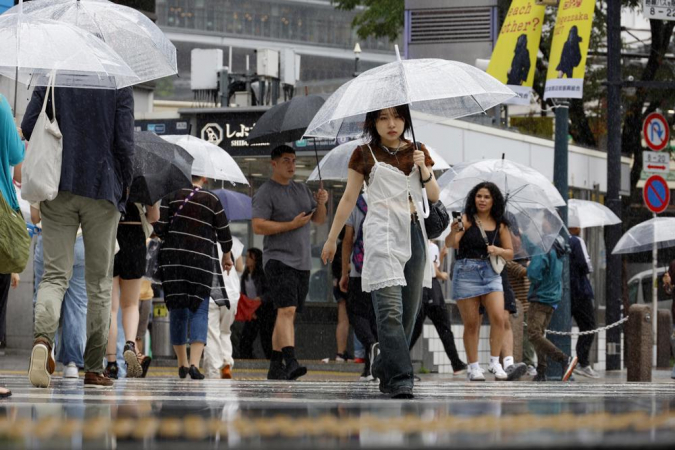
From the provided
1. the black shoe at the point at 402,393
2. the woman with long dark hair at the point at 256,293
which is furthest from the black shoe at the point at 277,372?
the woman with long dark hair at the point at 256,293

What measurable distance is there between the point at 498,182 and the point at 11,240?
317 inches

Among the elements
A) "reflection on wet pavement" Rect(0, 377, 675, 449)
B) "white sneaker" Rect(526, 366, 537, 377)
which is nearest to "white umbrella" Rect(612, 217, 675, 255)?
"white sneaker" Rect(526, 366, 537, 377)

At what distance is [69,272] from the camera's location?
9594mm

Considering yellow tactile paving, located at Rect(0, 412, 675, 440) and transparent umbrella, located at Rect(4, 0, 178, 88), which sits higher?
transparent umbrella, located at Rect(4, 0, 178, 88)

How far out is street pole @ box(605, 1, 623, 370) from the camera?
20.3 m

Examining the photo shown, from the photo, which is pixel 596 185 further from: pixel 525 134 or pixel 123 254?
pixel 123 254

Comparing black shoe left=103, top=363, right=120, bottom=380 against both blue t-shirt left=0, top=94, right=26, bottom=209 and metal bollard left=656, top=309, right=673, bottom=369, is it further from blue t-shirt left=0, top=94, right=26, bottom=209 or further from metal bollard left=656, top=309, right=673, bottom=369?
metal bollard left=656, top=309, right=673, bottom=369

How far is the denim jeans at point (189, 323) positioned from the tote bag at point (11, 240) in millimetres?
4703

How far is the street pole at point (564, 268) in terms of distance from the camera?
54.8ft

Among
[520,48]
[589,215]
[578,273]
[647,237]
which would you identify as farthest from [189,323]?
[647,237]

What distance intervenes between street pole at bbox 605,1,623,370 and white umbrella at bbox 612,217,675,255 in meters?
0.49

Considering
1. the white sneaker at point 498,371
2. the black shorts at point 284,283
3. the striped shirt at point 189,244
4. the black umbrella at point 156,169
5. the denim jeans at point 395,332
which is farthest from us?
the white sneaker at point 498,371

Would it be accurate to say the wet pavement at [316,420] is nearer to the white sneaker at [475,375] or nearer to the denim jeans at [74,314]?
the denim jeans at [74,314]

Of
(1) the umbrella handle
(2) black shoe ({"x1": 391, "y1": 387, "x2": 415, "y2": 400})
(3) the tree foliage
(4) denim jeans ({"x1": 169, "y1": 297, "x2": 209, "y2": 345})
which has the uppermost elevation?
(3) the tree foliage
